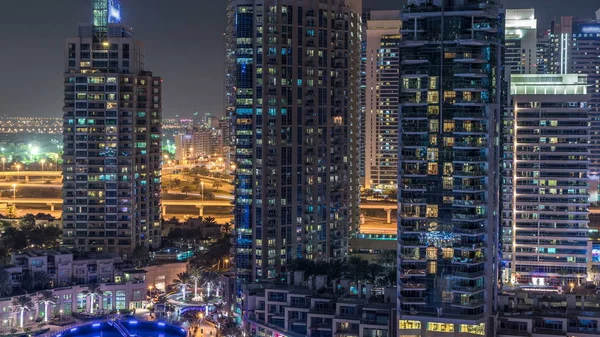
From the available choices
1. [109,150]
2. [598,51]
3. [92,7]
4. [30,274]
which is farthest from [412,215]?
[598,51]

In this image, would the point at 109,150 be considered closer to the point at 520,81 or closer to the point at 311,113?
the point at 311,113

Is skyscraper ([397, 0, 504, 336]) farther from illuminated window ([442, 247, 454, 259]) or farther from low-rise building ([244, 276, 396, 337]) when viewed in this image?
low-rise building ([244, 276, 396, 337])

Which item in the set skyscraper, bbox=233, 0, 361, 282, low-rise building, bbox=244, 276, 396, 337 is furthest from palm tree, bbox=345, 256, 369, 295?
low-rise building, bbox=244, 276, 396, 337

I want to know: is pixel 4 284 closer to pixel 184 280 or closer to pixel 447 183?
pixel 184 280

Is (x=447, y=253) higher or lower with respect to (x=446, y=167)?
lower

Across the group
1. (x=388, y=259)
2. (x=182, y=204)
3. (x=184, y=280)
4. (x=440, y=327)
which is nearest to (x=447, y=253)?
→ (x=440, y=327)
